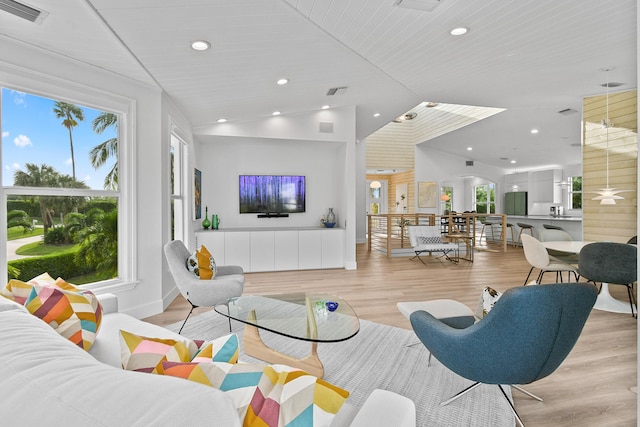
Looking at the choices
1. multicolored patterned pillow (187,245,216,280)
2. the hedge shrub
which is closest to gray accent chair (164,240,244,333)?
multicolored patterned pillow (187,245,216,280)

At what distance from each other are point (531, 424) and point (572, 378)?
773 millimetres

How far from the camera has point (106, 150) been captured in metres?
3.52

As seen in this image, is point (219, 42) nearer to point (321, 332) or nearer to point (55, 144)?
point (55, 144)

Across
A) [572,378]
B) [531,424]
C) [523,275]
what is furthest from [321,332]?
[523,275]

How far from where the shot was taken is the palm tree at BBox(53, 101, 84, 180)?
3.12 meters

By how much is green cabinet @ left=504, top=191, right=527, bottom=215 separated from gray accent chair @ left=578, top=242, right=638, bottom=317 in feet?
32.1

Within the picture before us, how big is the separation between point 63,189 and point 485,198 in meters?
14.4

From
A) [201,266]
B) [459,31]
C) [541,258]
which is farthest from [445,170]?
[201,266]

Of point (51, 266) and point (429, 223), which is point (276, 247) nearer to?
point (51, 266)

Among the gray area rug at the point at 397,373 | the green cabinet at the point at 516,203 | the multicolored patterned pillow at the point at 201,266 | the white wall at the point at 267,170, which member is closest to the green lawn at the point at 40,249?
the multicolored patterned pillow at the point at 201,266

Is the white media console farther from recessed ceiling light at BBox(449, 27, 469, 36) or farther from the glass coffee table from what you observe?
recessed ceiling light at BBox(449, 27, 469, 36)

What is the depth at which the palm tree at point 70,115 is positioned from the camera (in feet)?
10.2

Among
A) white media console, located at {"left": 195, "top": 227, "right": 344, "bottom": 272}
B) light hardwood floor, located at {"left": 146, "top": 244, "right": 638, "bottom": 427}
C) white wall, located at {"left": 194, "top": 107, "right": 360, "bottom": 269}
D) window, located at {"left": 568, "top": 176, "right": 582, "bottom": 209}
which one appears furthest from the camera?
window, located at {"left": 568, "top": 176, "right": 582, "bottom": 209}

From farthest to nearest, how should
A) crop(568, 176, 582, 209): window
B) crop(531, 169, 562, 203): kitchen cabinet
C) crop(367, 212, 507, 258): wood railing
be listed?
crop(531, 169, 562, 203): kitchen cabinet
crop(568, 176, 582, 209): window
crop(367, 212, 507, 258): wood railing
